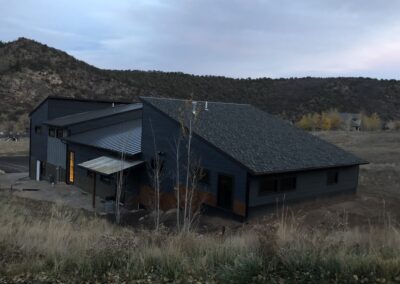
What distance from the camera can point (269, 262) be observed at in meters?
5.39

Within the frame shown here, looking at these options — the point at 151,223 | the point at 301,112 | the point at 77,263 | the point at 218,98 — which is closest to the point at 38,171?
the point at 151,223

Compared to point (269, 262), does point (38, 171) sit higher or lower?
lower

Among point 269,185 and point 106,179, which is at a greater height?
point 269,185

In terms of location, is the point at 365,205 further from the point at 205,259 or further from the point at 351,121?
the point at 351,121

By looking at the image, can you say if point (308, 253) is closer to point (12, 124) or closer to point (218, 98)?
point (12, 124)

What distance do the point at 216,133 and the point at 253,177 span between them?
11.6ft

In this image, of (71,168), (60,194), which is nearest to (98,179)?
(60,194)

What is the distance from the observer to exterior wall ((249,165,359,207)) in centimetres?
1748

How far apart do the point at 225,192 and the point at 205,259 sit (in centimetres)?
1242

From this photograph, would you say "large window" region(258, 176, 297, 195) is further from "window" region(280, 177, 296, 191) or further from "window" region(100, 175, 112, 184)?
"window" region(100, 175, 112, 184)

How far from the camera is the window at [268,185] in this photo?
17.8 meters

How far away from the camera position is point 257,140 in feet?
68.2

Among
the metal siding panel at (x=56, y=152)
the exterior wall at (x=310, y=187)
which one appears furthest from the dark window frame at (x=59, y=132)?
the exterior wall at (x=310, y=187)

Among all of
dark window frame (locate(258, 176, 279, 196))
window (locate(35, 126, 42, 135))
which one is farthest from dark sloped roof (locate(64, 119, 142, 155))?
dark window frame (locate(258, 176, 279, 196))
